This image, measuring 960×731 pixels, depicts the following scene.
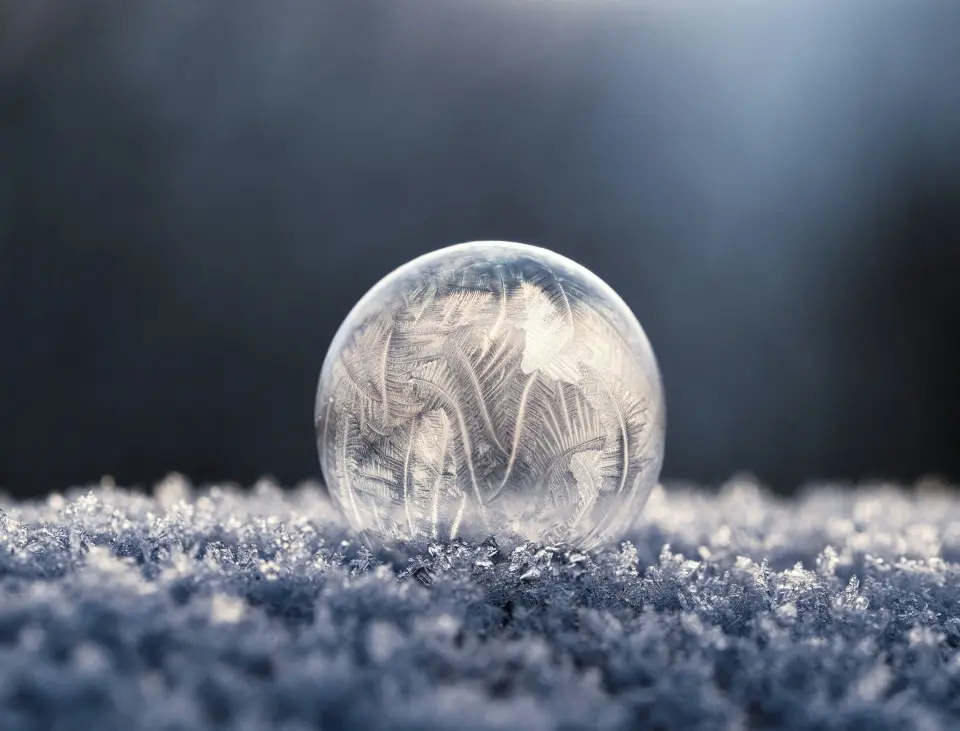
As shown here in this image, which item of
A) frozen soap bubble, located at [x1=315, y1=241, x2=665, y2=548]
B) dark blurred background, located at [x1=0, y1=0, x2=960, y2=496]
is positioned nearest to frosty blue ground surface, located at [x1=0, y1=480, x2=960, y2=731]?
frozen soap bubble, located at [x1=315, y1=241, x2=665, y2=548]

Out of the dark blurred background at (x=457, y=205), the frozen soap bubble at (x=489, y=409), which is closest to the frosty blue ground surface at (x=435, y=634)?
the frozen soap bubble at (x=489, y=409)

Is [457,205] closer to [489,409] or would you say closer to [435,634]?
[489,409]

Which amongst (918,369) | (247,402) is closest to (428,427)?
(247,402)

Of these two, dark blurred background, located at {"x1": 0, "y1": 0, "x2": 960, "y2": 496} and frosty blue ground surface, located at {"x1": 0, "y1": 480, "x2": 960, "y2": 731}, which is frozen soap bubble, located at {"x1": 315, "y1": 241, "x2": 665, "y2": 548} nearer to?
frosty blue ground surface, located at {"x1": 0, "y1": 480, "x2": 960, "y2": 731}

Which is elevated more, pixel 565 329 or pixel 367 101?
pixel 367 101

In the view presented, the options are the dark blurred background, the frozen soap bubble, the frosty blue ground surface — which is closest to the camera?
the frosty blue ground surface

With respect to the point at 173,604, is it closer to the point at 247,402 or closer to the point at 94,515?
the point at 94,515

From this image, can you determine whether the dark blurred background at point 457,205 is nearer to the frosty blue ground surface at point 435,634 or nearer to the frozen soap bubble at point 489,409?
the frosty blue ground surface at point 435,634
